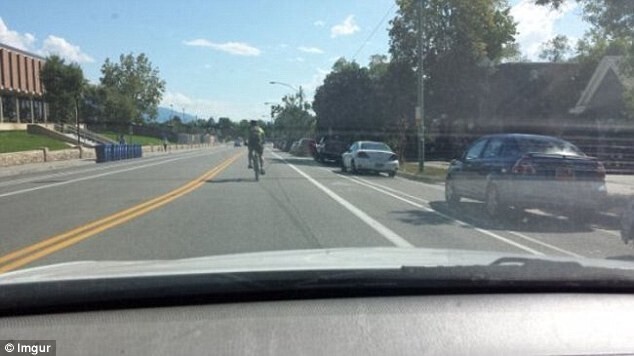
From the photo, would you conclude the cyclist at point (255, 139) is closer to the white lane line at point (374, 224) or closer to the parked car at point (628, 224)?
the white lane line at point (374, 224)

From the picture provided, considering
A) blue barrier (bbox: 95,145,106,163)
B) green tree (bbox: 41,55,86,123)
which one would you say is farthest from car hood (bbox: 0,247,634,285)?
green tree (bbox: 41,55,86,123)

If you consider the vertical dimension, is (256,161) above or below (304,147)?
above

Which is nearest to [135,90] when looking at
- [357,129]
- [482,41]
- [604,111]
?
[357,129]

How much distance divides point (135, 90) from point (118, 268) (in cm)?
11566

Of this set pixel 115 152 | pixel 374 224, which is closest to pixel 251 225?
pixel 374 224

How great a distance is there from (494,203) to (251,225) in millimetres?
4690

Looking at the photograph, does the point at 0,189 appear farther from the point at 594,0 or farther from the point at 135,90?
the point at 135,90

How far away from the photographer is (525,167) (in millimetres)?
13266

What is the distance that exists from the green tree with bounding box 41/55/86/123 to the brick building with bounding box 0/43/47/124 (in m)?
2.92

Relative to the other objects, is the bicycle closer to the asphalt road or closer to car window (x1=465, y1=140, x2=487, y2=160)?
the asphalt road

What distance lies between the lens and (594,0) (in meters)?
19.6

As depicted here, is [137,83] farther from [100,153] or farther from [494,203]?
[494,203]

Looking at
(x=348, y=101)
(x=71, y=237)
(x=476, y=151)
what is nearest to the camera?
(x=71, y=237)

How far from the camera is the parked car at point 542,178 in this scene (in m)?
13.2
